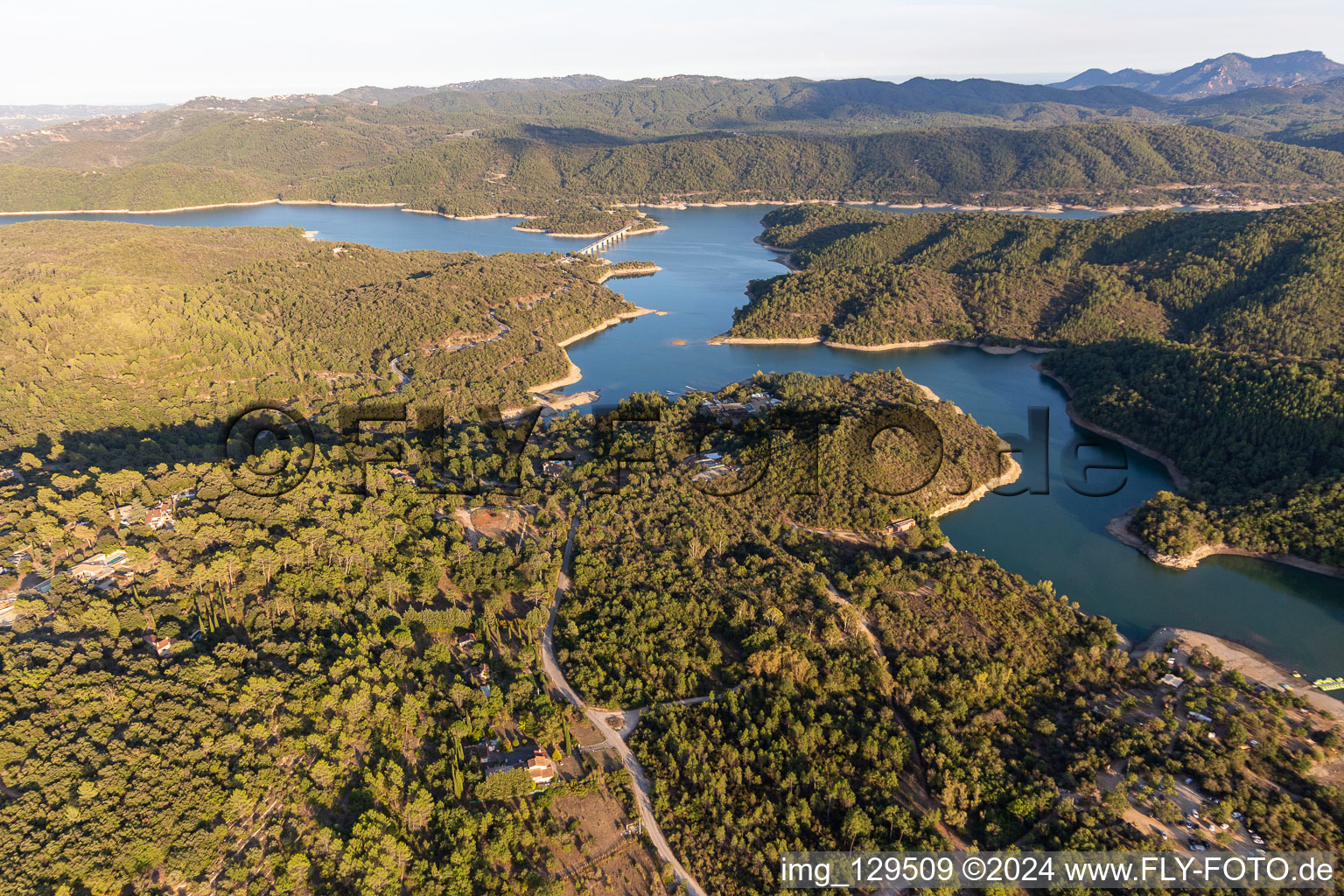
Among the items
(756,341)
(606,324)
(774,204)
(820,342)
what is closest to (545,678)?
(756,341)

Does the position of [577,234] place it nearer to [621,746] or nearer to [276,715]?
[276,715]

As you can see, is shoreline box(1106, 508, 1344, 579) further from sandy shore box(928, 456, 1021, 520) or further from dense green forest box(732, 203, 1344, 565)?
sandy shore box(928, 456, 1021, 520)

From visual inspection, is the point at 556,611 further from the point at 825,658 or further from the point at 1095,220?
the point at 1095,220

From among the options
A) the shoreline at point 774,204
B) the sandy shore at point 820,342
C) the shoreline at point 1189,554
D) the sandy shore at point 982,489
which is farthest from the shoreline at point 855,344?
the shoreline at point 774,204

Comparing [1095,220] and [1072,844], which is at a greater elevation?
[1095,220]

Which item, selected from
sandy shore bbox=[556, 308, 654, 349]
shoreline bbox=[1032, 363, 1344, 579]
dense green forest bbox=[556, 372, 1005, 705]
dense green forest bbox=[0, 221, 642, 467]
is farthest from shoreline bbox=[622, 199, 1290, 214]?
dense green forest bbox=[556, 372, 1005, 705]

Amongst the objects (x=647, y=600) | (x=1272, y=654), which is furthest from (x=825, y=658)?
(x=1272, y=654)
